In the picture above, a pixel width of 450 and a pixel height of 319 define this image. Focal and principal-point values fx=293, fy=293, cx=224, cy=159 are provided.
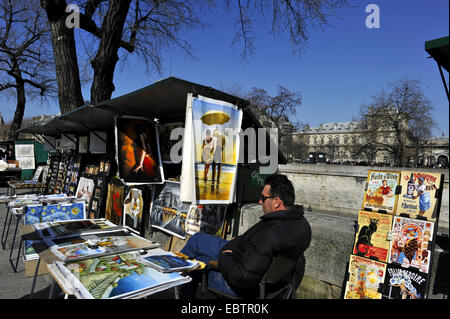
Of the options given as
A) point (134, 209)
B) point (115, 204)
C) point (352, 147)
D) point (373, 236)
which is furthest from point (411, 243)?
point (352, 147)

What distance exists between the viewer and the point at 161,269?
92.4 inches

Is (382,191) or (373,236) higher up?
(382,191)

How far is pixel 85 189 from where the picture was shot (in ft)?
21.9

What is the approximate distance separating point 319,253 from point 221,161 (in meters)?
1.47

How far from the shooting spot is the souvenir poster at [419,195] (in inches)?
106

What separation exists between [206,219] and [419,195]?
2398 millimetres

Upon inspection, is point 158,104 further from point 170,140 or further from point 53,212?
point 53,212

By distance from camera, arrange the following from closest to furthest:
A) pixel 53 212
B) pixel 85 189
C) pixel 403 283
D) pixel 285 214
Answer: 1. pixel 285 214
2. pixel 403 283
3. pixel 53 212
4. pixel 85 189

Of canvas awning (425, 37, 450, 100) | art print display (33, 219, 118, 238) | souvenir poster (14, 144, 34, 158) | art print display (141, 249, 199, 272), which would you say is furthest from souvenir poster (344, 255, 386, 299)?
souvenir poster (14, 144, 34, 158)

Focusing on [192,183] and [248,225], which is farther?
[248,225]

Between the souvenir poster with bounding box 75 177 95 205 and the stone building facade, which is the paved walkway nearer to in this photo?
the souvenir poster with bounding box 75 177 95 205

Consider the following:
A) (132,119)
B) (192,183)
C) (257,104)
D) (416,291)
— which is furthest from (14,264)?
(257,104)

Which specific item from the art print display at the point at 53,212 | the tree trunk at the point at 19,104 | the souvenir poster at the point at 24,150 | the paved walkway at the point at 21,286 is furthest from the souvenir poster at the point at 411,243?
the tree trunk at the point at 19,104
